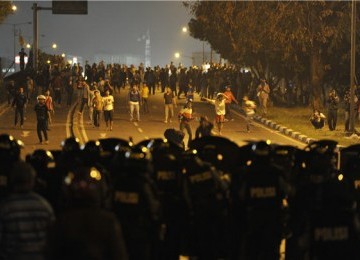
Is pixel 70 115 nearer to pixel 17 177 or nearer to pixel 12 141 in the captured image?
pixel 12 141

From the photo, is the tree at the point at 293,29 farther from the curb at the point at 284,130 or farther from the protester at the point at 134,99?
the protester at the point at 134,99

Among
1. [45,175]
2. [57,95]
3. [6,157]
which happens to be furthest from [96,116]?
[45,175]

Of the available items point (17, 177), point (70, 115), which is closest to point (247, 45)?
point (70, 115)

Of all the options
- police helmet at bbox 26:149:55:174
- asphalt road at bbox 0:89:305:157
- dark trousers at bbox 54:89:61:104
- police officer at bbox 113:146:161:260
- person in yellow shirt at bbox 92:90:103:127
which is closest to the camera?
police officer at bbox 113:146:161:260

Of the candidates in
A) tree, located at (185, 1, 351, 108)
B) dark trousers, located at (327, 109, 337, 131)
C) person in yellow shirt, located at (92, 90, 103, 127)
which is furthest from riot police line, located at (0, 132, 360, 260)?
tree, located at (185, 1, 351, 108)

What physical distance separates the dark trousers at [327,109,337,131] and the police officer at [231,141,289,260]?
24.1m

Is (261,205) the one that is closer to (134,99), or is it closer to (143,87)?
(134,99)

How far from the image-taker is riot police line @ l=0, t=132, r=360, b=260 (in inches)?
309

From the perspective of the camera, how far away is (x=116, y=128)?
3312 centimetres

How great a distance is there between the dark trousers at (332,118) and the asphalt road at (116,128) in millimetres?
1869

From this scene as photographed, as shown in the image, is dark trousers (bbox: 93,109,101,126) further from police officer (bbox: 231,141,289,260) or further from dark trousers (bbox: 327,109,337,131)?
police officer (bbox: 231,141,289,260)

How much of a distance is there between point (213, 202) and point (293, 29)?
107 ft

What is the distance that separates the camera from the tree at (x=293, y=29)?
4094cm

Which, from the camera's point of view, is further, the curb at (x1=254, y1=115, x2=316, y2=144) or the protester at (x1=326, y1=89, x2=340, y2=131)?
the protester at (x1=326, y1=89, x2=340, y2=131)
